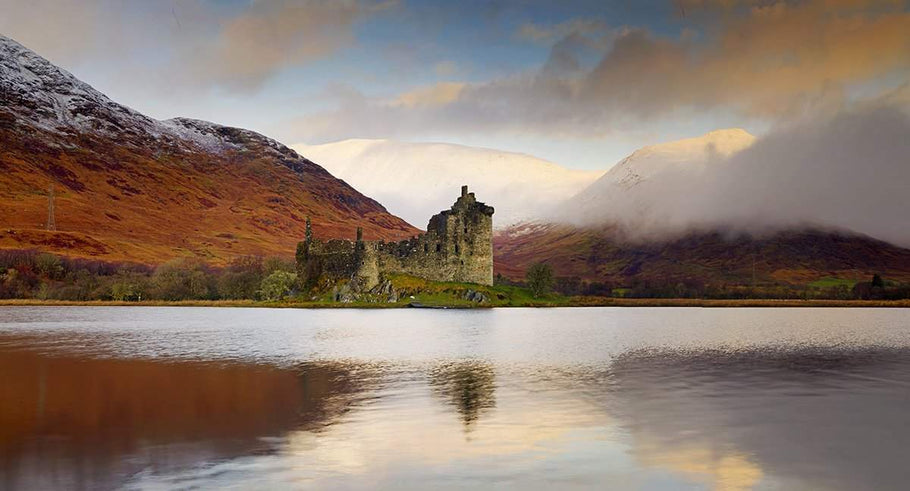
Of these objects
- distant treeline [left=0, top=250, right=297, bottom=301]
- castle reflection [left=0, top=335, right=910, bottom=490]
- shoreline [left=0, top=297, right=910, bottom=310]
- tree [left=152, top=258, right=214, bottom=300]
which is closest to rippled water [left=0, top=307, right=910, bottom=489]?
castle reflection [left=0, top=335, right=910, bottom=490]

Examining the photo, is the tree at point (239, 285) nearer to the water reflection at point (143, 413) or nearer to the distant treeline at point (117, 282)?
the distant treeline at point (117, 282)

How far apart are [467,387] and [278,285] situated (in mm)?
65008

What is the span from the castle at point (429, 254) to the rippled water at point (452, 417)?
36549mm

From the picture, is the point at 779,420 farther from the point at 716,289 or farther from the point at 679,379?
the point at 716,289

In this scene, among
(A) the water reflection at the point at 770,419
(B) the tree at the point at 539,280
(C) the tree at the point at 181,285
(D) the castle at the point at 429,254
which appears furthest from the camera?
(C) the tree at the point at 181,285

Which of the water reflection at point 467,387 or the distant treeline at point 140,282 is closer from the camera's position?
the water reflection at point 467,387

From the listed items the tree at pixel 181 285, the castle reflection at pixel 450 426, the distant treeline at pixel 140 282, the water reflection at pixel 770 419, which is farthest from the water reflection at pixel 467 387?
the tree at pixel 181 285

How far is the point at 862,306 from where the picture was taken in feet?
349

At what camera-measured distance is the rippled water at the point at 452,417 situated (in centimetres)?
1127

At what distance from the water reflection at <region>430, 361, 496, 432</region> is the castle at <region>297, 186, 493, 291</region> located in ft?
142

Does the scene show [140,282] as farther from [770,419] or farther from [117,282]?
[770,419]

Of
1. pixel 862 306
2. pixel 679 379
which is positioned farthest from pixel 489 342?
pixel 862 306

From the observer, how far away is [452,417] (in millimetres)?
15977

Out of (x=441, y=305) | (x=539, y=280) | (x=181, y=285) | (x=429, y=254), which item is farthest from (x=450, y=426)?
(x=181, y=285)
